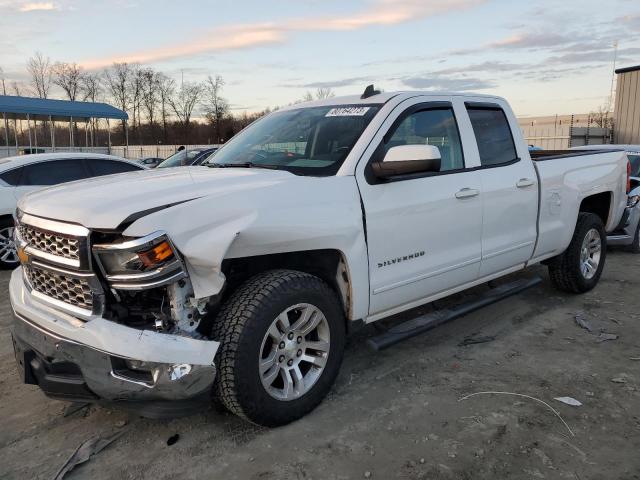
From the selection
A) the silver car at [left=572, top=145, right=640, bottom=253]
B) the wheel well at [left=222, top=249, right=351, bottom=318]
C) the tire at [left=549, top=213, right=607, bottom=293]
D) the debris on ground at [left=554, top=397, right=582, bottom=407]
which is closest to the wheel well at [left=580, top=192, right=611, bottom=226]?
the tire at [left=549, top=213, right=607, bottom=293]

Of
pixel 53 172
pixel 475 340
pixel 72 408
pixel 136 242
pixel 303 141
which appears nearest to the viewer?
pixel 136 242

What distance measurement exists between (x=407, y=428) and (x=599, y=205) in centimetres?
422

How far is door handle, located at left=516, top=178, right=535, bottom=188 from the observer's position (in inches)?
181

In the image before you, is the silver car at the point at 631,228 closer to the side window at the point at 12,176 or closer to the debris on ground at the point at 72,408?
the debris on ground at the point at 72,408

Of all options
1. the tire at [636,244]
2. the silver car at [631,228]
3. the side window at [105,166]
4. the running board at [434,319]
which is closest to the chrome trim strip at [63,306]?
the running board at [434,319]

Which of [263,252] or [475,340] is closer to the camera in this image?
[263,252]

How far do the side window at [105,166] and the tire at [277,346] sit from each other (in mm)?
6182

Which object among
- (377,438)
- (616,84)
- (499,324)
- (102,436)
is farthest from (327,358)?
(616,84)

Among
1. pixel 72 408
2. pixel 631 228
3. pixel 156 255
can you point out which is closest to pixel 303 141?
pixel 156 255

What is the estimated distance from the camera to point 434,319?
13.4ft

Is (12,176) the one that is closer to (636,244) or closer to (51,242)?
(51,242)

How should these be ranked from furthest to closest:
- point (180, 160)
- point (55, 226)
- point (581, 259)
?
point (180, 160) → point (581, 259) → point (55, 226)

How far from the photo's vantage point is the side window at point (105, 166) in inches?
330

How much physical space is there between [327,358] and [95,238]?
151cm
